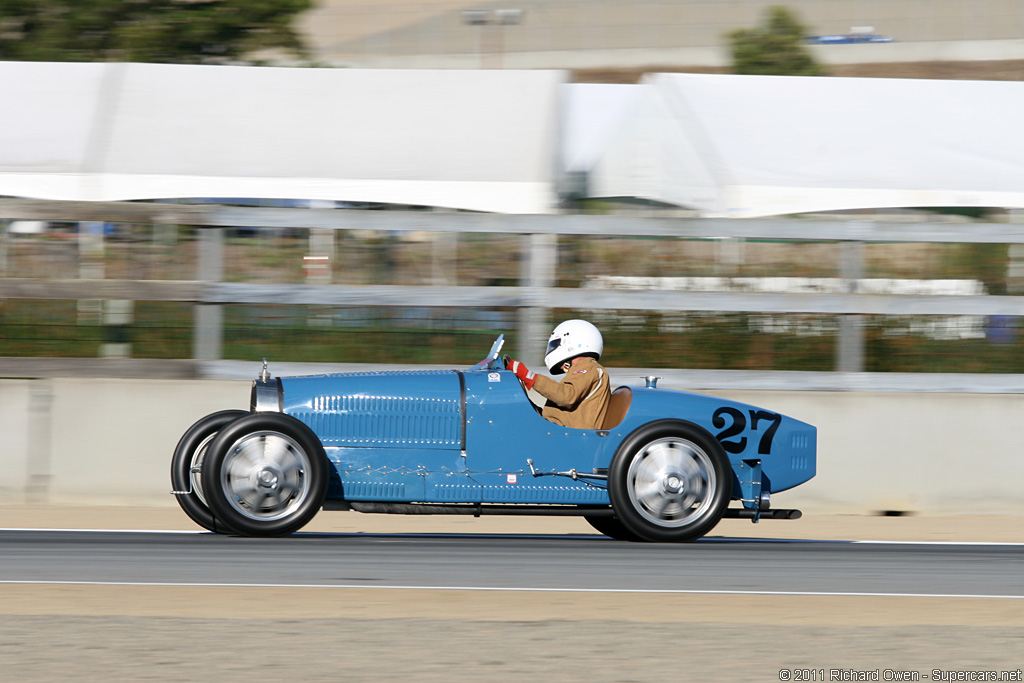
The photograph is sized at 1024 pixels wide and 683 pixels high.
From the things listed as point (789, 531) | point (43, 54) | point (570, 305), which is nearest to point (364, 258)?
point (570, 305)

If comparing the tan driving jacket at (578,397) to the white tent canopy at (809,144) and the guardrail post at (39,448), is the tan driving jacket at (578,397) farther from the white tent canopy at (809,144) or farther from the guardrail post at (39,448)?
the white tent canopy at (809,144)

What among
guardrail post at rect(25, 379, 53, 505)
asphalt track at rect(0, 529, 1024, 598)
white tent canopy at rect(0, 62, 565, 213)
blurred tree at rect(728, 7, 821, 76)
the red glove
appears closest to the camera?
asphalt track at rect(0, 529, 1024, 598)

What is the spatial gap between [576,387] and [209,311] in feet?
11.6

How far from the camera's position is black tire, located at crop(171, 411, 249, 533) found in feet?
24.2

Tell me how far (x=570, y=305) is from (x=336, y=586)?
4236 millimetres

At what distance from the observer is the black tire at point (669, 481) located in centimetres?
736

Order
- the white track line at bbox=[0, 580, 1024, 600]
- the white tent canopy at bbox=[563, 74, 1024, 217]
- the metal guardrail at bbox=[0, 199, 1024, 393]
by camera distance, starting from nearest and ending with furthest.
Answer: the white track line at bbox=[0, 580, 1024, 600] → the metal guardrail at bbox=[0, 199, 1024, 393] → the white tent canopy at bbox=[563, 74, 1024, 217]

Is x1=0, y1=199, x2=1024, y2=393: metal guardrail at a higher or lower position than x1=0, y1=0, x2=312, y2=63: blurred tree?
lower

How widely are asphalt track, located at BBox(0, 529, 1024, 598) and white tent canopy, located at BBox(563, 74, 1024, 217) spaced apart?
6491 millimetres

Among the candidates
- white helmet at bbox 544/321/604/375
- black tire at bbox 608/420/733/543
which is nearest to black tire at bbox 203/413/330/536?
white helmet at bbox 544/321/604/375

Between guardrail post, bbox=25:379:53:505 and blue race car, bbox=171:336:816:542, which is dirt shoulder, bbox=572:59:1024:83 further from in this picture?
blue race car, bbox=171:336:816:542

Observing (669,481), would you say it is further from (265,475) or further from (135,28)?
(135,28)

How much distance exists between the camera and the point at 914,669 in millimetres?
4828

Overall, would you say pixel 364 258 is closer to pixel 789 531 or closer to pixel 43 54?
pixel 789 531
